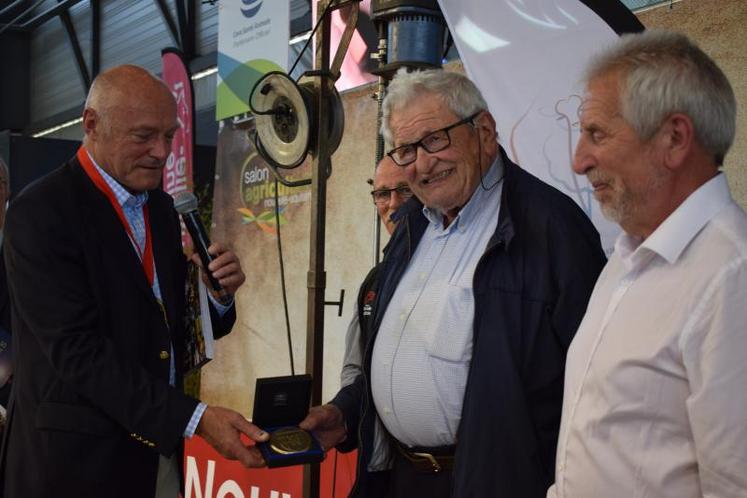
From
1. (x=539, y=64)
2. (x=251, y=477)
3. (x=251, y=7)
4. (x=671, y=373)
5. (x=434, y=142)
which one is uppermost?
(x=251, y=7)

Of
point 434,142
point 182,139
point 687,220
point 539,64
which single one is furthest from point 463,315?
point 182,139

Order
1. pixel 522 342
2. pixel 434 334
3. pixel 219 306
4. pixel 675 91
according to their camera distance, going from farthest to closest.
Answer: pixel 219 306 → pixel 434 334 → pixel 522 342 → pixel 675 91

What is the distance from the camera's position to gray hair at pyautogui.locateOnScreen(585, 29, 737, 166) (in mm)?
1417

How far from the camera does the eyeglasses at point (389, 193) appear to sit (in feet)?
10.3

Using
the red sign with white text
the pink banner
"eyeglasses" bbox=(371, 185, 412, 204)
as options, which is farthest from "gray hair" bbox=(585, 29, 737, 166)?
the pink banner

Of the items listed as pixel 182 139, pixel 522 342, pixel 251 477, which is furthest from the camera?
pixel 182 139

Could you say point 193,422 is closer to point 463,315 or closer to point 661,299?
point 463,315

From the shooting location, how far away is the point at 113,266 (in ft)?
7.05

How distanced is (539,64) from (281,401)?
1.64 metres

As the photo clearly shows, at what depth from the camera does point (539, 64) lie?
3127 mm

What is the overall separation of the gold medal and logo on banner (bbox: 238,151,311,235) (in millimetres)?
3627

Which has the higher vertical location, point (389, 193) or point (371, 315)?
point (389, 193)

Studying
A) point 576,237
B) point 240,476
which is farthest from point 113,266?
point 240,476

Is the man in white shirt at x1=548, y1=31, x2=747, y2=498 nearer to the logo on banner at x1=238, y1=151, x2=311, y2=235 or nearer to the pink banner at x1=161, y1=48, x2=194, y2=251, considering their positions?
the logo on banner at x1=238, y1=151, x2=311, y2=235
